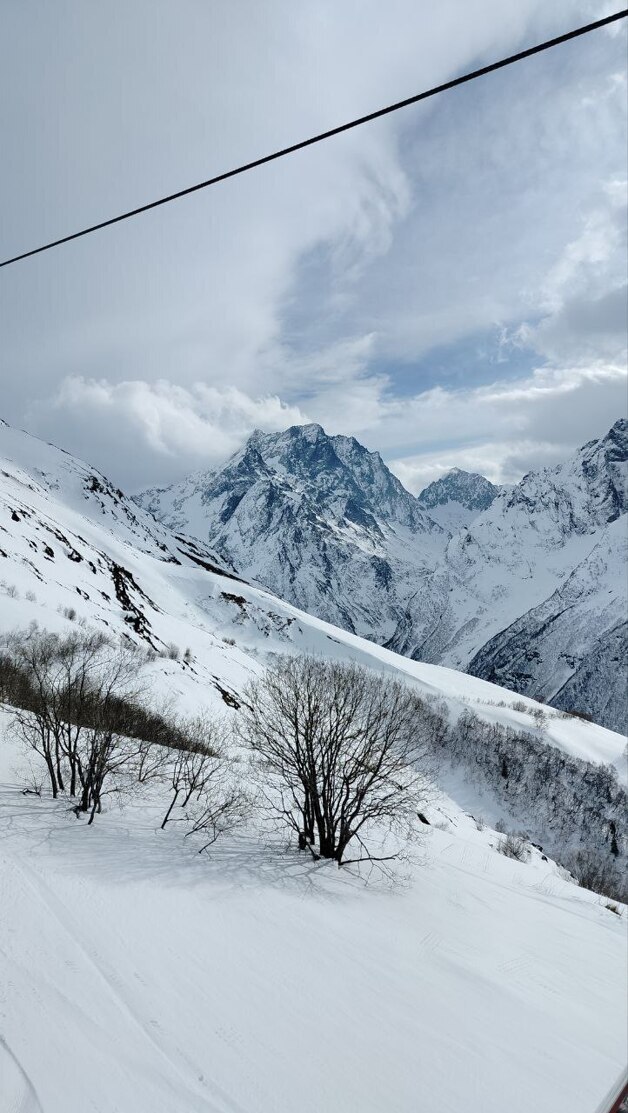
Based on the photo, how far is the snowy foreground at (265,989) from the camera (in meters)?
5.31

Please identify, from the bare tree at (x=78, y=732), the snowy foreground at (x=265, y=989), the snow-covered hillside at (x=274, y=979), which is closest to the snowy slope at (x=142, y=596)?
the bare tree at (x=78, y=732)

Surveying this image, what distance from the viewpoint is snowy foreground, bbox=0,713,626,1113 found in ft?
17.4

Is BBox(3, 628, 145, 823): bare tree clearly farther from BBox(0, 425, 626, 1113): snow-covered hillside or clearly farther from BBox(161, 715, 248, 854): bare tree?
BBox(161, 715, 248, 854): bare tree

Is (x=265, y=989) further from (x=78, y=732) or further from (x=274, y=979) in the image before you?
(x=78, y=732)

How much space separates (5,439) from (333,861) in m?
206

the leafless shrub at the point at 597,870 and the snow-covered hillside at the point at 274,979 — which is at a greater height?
the snow-covered hillside at the point at 274,979

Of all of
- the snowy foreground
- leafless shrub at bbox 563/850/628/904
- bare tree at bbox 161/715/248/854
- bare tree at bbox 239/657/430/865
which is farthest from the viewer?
leafless shrub at bbox 563/850/628/904

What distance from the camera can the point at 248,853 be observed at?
39.8 feet

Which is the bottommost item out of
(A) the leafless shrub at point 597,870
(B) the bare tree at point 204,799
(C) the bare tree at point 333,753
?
(A) the leafless shrub at point 597,870

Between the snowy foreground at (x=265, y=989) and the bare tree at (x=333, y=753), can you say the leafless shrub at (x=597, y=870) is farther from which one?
the snowy foreground at (x=265, y=989)

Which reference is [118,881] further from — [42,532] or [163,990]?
[42,532]

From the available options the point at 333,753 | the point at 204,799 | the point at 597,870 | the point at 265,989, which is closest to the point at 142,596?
the point at 597,870

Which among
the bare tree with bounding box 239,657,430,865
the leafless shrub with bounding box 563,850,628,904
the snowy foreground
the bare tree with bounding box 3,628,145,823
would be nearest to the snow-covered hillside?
the snowy foreground

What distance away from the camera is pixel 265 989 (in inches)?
278
